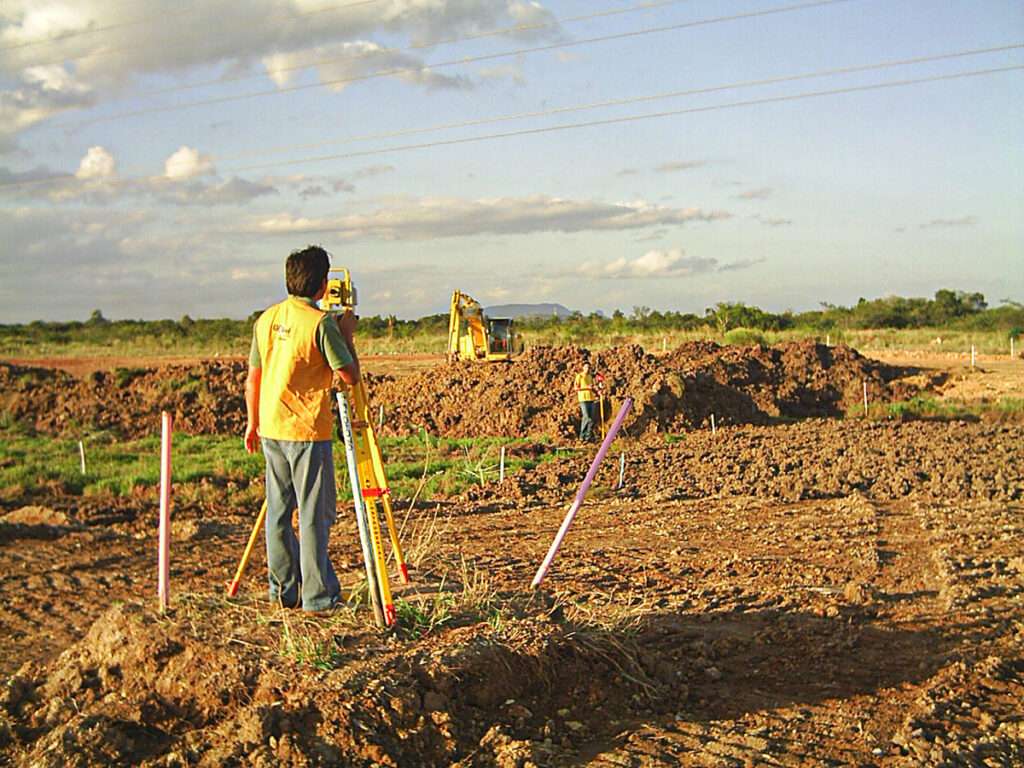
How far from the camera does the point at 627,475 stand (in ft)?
49.6

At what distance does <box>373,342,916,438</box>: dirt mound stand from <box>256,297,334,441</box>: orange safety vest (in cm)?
1631

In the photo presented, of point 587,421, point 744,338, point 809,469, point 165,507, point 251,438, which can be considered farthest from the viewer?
point 744,338

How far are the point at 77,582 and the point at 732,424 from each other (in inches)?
676

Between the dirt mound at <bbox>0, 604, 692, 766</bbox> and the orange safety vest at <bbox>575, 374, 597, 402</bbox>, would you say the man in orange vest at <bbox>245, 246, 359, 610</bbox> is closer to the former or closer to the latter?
the dirt mound at <bbox>0, 604, 692, 766</bbox>

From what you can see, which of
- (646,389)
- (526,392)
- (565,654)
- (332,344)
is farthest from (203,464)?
(565,654)

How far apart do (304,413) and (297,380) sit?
172mm

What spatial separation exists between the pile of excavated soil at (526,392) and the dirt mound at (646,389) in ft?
0.11

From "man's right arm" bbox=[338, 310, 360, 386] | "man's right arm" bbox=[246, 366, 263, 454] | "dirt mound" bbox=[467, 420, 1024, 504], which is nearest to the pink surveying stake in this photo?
"man's right arm" bbox=[338, 310, 360, 386]

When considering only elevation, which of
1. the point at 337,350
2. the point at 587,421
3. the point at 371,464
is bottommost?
the point at 587,421

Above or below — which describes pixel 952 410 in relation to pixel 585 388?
below

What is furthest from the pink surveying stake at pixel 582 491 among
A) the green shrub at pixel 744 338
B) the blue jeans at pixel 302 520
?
the green shrub at pixel 744 338

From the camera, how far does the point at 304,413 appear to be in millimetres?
5383

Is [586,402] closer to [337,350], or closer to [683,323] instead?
[337,350]

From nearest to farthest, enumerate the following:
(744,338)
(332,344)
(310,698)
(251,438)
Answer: (310,698)
(332,344)
(251,438)
(744,338)
